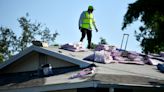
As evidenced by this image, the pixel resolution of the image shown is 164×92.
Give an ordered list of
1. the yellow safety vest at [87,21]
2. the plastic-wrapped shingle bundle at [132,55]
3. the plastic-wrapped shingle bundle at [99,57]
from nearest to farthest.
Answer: the plastic-wrapped shingle bundle at [99,57]
the plastic-wrapped shingle bundle at [132,55]
the yellow safety vest at [87,21]

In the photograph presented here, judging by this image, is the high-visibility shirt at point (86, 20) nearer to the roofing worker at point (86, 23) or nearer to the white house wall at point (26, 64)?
the roofing worker at point (86, 23)

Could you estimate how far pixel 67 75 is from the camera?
547 inches

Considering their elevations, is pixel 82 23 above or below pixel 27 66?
above

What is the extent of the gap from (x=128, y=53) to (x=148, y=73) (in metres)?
1.82

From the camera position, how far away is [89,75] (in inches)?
499

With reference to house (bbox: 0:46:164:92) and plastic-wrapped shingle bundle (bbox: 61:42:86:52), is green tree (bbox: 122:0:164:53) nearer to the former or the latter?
house (bbox: 0:46:164:92)

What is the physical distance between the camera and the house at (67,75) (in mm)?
12367

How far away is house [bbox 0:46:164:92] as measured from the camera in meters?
12.4

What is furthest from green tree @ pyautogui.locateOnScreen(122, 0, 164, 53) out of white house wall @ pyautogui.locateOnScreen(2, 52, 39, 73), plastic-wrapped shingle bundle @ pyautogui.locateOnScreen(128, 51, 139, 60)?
white house wall @ pyautogui.locateOnScreen(2, 52, 39, 73)

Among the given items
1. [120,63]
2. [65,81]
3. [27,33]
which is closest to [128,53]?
[120,63]

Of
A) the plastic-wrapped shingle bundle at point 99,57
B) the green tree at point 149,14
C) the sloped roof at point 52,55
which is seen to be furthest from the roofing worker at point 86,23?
the green tree at point 149,14

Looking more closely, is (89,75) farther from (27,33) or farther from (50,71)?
(27,33)

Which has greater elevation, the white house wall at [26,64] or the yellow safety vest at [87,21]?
the yellow safety vest at [87,21]

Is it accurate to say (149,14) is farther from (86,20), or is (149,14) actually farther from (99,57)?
(86,20)
